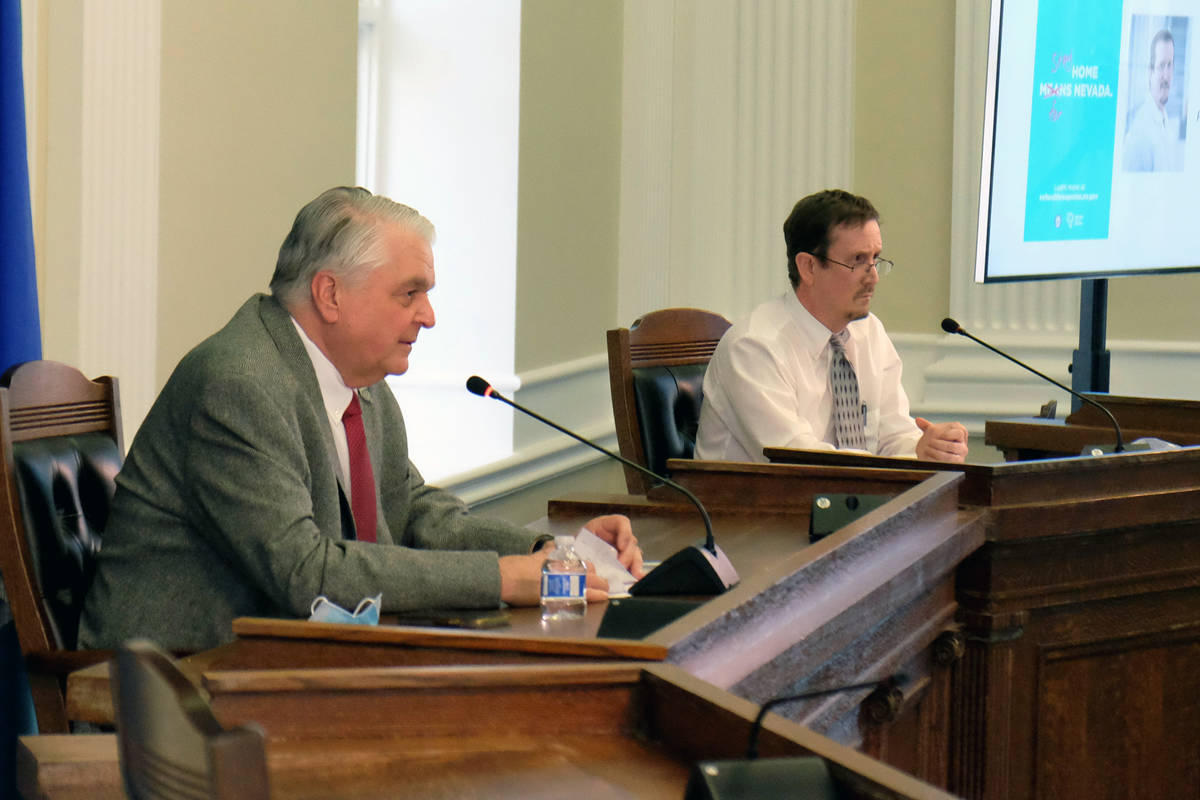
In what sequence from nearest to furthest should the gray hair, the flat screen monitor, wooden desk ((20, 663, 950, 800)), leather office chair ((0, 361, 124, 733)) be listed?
wooden desk ((20, 663, 950, 800)), leather office chair ((0, 361, 124, 733)), the gray hair, the flat screen monitor

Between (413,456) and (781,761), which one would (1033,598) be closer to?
(781,761)

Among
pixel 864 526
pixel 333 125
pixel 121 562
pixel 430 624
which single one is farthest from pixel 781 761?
pixel 333 125

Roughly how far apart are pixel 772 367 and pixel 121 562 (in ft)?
5.63

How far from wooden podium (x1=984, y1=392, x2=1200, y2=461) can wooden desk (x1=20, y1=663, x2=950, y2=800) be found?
239 centimetres

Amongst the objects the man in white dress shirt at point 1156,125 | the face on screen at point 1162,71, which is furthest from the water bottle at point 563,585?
the face on screen at point 1162,71

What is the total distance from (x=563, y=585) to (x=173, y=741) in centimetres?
106

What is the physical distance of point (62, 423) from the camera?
2.24 meters

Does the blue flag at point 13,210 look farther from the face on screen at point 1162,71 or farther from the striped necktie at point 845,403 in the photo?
the face on screen at point 1162,71

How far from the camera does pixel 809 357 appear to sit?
348 centimetres

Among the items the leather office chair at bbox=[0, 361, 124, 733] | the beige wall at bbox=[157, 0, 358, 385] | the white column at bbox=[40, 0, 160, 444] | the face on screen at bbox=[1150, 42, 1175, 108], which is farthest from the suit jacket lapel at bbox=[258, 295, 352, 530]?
the face on screen at bbox=[1150, 42, 1175, 108]

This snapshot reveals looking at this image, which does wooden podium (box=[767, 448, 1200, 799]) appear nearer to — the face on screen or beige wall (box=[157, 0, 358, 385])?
beige wall (box=[157, 0, 358, 385])

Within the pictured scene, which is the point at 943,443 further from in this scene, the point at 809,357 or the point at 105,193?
the point at 105,193

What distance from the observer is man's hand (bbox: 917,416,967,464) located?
301cm

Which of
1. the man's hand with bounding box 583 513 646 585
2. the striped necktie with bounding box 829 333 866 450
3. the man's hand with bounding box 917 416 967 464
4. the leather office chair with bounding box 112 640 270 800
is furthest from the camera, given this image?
the striped necktie with bounding box 829 333 866 450
